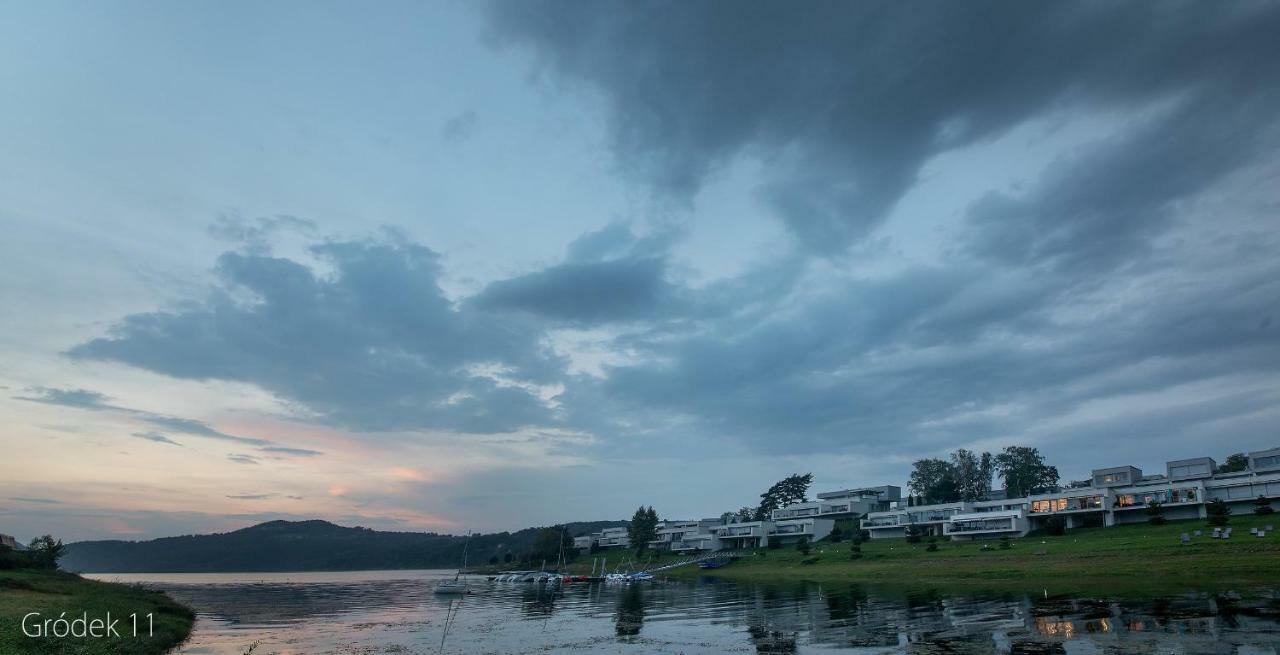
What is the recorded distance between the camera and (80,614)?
1861 inches

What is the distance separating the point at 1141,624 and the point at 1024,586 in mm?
36295

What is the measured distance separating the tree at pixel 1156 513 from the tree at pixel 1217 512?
21.4 feet

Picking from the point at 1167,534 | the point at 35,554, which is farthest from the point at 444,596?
the point at 1167,534

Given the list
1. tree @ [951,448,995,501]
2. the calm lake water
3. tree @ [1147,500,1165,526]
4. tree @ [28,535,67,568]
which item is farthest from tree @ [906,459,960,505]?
tree @ [28,535,67,568]

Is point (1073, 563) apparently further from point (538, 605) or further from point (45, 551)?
point (45, 551)

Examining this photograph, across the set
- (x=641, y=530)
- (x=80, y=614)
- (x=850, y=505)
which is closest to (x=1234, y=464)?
(x=850, y=505)

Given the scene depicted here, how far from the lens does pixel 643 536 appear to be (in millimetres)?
194625

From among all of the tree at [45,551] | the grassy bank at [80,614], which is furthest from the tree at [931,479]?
the tree at [45,551]

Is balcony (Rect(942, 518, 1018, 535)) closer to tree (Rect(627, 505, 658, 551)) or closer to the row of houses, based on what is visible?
the row of houses

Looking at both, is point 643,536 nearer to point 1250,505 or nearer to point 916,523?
point 916,523

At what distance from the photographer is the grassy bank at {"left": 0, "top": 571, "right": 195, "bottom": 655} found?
35431 millimetres

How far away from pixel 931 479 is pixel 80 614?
182m

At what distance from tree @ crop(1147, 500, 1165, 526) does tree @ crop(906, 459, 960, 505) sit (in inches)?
2315

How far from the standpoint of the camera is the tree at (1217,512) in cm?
10003
